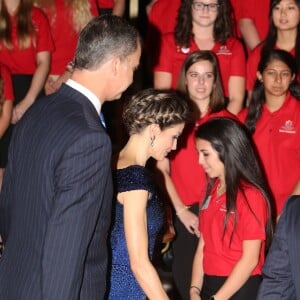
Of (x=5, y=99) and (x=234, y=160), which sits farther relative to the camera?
(x=5, y=99)

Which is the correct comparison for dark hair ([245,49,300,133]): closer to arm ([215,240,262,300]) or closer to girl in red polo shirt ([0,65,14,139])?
arm ([215,240,262,300])

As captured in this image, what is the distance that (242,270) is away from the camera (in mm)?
3203

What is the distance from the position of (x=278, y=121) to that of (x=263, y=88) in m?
0.24

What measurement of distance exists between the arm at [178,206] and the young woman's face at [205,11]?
95 cm

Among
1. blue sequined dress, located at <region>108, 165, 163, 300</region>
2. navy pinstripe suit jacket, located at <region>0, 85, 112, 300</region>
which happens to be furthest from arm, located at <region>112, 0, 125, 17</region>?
navy pinstripe suit jacket, located at <region>0, 85, 112, 300</region>

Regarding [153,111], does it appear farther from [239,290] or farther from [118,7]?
[118,7]

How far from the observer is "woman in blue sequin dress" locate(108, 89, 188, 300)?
8.88 feet

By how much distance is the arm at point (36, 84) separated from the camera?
484cm

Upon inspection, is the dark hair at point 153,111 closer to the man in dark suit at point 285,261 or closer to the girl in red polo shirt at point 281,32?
the man in dark suit at point 285,261

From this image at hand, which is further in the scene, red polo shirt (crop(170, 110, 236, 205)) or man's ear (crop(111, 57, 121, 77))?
red polo shirt (crop(170, 110, 236, 205))

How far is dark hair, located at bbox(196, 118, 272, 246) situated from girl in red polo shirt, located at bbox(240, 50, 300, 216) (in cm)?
68

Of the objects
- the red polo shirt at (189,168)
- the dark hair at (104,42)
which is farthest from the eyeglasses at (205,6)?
the dark hair at (104,42)

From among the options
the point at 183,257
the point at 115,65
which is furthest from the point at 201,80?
the point at 115,65

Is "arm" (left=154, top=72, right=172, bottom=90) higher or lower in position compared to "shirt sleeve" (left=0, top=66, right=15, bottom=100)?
higher
